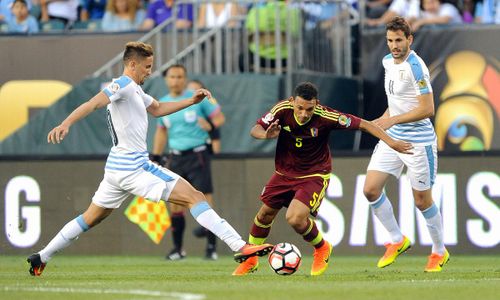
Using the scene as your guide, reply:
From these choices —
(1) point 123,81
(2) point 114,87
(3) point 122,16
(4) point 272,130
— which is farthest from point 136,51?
(3) point 122,16

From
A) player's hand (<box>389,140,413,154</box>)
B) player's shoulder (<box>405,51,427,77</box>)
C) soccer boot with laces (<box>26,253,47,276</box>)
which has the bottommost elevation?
soccer boot with laces (<box>26,253,47,276</box>)

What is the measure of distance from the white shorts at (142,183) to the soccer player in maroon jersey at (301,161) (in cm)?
95

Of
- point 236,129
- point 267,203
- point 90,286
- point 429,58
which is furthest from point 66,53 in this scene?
point 90,286

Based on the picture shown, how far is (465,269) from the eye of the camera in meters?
13.9

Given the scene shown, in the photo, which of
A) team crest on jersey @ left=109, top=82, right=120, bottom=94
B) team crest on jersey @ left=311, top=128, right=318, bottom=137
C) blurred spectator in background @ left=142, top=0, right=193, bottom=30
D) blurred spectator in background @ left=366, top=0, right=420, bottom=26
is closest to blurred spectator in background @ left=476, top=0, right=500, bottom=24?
blurred spectator in background @ left=366, top=0, right=420, bottom=26

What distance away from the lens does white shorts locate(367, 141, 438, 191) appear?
13.3 metres

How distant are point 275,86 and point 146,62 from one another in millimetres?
6483

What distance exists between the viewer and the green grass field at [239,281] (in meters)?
10.4

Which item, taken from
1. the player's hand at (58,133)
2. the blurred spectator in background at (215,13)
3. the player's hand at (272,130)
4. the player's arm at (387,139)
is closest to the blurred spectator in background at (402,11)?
the blurred spectator in background at (215,13)

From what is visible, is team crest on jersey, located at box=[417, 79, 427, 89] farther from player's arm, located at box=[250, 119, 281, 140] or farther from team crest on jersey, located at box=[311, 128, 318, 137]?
player's arm, located at box=[250, 119, 281, 140]

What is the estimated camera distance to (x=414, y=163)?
13336mm

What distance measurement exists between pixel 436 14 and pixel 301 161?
719 cm

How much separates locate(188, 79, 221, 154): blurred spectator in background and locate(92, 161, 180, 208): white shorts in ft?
13.5

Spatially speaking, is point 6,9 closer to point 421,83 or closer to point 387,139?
point 421,83
